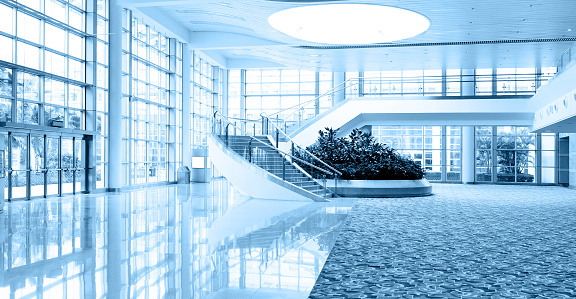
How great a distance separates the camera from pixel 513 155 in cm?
3453

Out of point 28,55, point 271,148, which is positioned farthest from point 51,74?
point 271,148

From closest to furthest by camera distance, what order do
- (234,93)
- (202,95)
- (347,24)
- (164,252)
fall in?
(164,252) → (347,24) → (202,95) → (234,93)

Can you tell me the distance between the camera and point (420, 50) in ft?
91.5

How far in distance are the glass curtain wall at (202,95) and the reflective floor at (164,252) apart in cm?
1935

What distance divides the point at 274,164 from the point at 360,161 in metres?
4.30

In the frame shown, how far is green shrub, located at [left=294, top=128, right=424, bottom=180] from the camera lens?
21.7m

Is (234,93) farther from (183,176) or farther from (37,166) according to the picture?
(37,166)

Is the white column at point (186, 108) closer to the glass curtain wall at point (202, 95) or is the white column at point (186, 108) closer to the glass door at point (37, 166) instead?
the glass curtain wall at point (202, 95)

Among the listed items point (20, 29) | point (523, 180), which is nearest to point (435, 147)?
point (523, 180)

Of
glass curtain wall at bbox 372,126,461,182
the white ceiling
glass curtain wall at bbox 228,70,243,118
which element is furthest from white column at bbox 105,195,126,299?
glass curtain wall at bbox 372,126,461,182

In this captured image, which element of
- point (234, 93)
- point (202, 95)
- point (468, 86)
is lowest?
point (202, 95)

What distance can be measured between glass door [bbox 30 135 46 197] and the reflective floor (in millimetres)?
4757

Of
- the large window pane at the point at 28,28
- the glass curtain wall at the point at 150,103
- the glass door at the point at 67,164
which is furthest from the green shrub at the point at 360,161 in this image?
the large window pane at the point at 28,28

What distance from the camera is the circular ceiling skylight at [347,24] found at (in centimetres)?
2291
